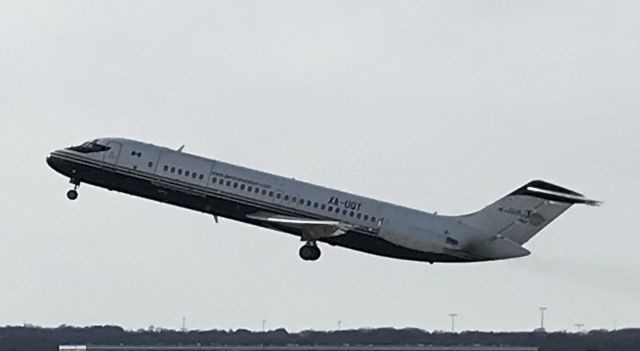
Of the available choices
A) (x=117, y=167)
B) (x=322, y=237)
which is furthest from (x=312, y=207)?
(x=117, y=167)

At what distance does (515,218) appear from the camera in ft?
541

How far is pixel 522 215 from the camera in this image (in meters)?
165

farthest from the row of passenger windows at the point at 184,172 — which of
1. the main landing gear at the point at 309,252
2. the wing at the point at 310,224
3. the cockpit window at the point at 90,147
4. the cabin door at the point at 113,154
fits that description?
the main landing gear at the point at 309,252

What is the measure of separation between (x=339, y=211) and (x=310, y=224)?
2.21 m

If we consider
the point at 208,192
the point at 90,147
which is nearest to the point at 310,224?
the point at 208,192

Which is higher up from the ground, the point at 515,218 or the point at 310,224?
the point at 515,218

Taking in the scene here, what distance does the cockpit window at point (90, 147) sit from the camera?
550 ft

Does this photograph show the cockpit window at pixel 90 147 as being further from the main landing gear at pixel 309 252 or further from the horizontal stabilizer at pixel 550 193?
the horizontal stabilizer at pixel 550 193

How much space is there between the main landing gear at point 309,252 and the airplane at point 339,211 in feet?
0.21

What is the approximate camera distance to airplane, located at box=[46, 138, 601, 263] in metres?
163

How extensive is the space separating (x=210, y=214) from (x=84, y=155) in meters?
9.41

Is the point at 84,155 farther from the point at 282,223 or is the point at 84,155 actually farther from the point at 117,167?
the point at 282,223

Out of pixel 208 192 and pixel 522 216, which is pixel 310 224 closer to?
pixel 208 192

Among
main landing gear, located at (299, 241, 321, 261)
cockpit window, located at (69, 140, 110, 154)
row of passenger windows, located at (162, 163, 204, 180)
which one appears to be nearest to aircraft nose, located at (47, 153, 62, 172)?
cockpit window, located at (69, 140, 110, 154)
